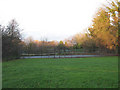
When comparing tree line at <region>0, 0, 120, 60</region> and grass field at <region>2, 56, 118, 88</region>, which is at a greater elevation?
tree line at <region>0, 0, 120, 60</region>

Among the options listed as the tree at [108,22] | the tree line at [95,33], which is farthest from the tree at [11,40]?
the tree at [108,22]

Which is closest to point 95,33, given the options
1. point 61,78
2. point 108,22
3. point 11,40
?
point 108,22

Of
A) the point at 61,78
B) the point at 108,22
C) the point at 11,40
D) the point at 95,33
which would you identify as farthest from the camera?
the point at 95,33

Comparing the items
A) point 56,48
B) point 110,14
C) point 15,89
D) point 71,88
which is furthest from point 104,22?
point 15,89

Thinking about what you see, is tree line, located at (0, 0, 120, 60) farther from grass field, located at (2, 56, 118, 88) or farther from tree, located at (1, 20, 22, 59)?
grass field, located at (2, 56, 118, 88)

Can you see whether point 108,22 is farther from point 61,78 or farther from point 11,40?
point 11,40

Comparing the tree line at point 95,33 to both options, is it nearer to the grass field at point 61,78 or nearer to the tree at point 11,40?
the tree at point 11,40

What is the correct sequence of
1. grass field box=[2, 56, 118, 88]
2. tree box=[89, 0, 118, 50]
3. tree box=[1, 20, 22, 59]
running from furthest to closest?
tree box=[1, 20, 22, 59]
tree box=[89, 0, 118, 50]
grass field box=[2, 56, 118, 88]

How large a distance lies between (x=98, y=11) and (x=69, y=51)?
37.9 feet

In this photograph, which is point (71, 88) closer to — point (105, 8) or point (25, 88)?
point (25, 88)

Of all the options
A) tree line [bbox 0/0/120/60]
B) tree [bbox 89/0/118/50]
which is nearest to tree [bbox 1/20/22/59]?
tree line [bbox 0/0/120/60]

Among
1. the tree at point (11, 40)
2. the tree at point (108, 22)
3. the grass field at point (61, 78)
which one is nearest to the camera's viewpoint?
the grass field at point (61, 78)

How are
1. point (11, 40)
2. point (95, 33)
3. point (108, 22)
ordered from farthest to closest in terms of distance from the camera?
point (95, 33), point (11, 40), point (108, 22)

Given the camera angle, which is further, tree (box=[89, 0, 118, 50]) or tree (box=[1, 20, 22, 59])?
tree (box=[1, 20, 22, 59])
